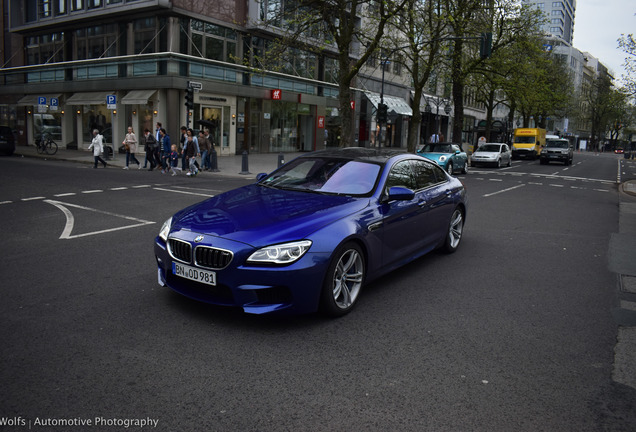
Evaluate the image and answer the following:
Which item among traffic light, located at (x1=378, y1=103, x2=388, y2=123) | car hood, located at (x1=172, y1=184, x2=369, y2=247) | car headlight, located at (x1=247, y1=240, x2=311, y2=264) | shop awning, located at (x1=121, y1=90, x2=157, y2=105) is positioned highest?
shop awning, located at (x1=121, y1=90, x2=157, y2=105)

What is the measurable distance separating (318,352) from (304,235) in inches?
37.5

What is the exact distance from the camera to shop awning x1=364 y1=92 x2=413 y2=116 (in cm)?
4178

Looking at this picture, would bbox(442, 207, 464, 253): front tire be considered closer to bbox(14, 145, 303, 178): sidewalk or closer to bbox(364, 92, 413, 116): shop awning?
bbox(14, 145, 303, 178): sidewalk

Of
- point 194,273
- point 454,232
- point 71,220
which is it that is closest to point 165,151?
point 71,220

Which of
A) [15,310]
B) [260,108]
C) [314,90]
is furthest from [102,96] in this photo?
[15,310]

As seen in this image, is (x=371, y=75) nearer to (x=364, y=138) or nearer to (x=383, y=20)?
(x=364, y=138)

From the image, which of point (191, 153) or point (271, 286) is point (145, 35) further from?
point (271, 286)

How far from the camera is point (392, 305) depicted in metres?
4.98

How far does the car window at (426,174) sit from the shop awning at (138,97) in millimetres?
22677

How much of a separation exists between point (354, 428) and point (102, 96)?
99.1 feet

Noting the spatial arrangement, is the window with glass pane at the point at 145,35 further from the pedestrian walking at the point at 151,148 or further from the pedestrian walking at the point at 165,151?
the pedestrian walking at the point at 165,151

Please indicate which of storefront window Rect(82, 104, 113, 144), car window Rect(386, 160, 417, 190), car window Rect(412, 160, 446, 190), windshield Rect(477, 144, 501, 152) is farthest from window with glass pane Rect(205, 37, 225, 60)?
car window Rect(386, 160, 417, 190)

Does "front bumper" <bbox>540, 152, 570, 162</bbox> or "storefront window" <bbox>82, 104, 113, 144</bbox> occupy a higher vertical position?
"storefront window" <bbox>82, 104, 113, 144</bbox>

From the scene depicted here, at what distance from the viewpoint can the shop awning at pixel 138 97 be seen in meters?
26.5
